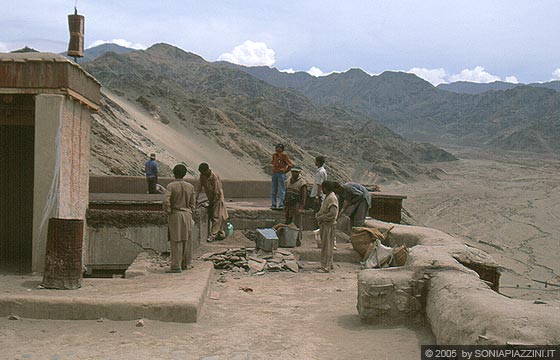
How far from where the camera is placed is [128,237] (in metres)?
9.81

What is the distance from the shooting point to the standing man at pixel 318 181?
11.2m

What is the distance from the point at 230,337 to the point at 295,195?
20.7 feet

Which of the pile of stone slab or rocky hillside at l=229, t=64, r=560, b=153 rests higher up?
rocky hillside at l=229, t=64, r=560, b=153

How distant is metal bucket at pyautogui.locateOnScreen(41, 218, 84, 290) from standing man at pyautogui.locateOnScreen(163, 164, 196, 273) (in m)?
1.35

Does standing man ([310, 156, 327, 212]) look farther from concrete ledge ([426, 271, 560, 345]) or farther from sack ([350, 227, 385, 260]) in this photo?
concrete ledge ([426, 271, 560, 345])

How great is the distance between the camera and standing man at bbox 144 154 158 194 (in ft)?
47.7

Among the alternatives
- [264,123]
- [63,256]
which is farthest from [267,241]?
[264,123]

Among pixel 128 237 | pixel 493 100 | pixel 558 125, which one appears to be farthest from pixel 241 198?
pixel 493 100

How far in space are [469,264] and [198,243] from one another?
17.5 ft

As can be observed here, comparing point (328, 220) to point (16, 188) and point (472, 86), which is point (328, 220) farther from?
point (472, 86)

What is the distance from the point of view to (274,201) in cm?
1278

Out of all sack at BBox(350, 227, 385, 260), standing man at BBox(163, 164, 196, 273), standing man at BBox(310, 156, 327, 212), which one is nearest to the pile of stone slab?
sack at BBox(350, 227, 385, 260)

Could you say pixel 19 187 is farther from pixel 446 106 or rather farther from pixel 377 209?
pixel 446 106

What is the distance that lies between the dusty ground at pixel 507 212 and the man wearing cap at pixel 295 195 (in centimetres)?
712
